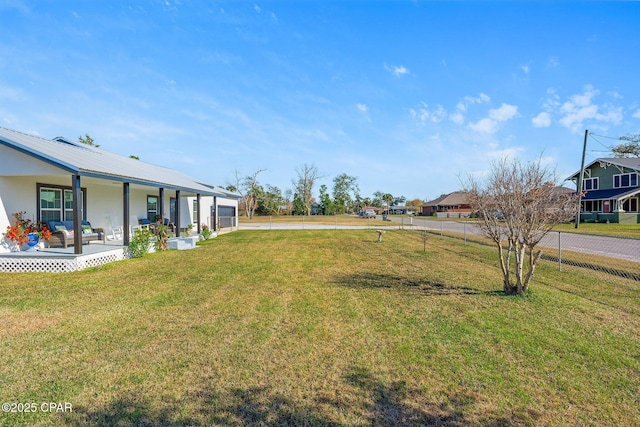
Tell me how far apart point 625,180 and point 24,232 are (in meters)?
41.4

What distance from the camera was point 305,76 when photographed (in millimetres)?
16828

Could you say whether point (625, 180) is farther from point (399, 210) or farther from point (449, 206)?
point (399, 210)

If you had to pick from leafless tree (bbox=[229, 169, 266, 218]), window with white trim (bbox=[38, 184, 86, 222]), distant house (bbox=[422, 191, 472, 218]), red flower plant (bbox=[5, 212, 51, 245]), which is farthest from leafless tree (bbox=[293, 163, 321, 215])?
red flower plant (bbox=[5, 212, 51, 245])

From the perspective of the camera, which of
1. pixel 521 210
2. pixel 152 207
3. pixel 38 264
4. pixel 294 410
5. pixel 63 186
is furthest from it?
pixel 152 207

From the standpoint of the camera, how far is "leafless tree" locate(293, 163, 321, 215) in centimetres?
6191

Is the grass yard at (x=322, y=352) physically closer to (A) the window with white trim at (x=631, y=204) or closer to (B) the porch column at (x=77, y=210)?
(B) the porch column at (x=77, y=210)

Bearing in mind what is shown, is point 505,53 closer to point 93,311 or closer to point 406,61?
point 406,61

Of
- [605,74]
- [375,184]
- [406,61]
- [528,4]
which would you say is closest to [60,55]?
[406,61]

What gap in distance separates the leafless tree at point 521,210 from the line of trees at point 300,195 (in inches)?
1852

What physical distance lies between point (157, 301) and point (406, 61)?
1344 centimetres

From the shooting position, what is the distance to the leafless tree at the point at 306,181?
61.9 meters

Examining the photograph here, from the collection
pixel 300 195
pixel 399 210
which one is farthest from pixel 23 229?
pixel 399 210

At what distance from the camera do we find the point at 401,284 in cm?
686

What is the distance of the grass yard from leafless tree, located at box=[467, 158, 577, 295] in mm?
735
